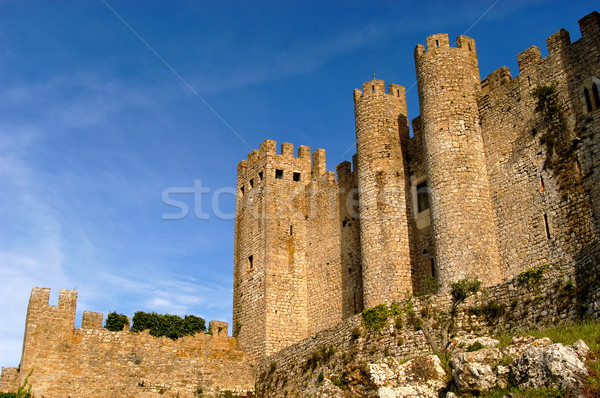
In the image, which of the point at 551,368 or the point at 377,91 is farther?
the point at 377,91

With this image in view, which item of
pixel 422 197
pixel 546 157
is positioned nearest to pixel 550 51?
pixel 546 157

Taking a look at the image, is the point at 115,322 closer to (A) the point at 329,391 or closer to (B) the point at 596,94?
(A) the point at 329,391

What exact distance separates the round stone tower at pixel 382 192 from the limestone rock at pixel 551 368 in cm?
1183

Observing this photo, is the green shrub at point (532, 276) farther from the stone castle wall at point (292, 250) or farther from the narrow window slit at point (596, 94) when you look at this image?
the stone castle wall at point (292, 250)

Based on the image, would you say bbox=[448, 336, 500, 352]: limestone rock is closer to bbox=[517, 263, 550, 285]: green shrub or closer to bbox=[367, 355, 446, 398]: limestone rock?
bbox=[367, 355, 446, 398]: limestone rock

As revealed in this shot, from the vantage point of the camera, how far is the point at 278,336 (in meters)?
27.2

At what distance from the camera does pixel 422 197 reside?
24.8 metres

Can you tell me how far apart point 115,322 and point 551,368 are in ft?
62.8

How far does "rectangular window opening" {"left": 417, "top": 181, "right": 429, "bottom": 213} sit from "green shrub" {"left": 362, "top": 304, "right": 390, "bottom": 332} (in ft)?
18.8

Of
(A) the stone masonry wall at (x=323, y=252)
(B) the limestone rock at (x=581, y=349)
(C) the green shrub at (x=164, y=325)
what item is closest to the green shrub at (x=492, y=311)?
(B) the limestone rock at (x=581, y=349)

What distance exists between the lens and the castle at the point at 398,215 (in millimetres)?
19688

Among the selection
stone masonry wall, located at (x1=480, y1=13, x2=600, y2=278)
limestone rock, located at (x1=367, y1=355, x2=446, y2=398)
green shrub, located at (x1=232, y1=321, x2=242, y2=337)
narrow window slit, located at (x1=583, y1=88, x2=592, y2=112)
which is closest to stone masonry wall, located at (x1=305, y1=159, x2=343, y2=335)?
green shrub, located at (x1=232, y1=321, x2=242, y2=337)

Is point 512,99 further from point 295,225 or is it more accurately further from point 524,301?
point 295,225

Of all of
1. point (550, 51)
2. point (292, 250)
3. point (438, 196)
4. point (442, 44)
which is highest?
point (442, 44)
